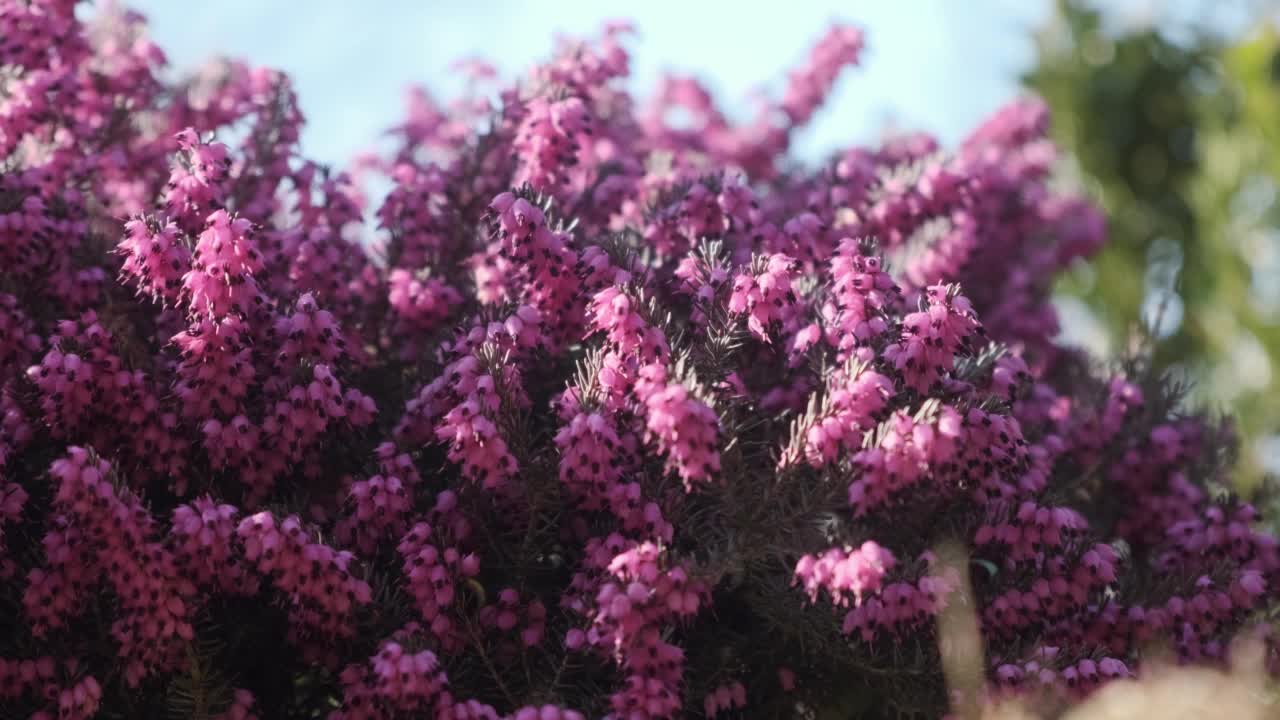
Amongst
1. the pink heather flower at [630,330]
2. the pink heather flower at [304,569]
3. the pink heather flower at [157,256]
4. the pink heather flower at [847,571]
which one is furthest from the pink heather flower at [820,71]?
the pink heather flower at [304,569]

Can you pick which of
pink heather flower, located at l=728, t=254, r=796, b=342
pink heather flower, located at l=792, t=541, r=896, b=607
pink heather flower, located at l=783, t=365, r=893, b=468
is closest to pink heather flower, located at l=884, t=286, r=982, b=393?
pink heather flower, located at l=783, t=365, r=893, b=468

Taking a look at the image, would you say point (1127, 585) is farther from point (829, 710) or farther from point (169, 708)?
point (169, 708)

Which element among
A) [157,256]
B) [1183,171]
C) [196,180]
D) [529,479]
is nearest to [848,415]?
[529,479]

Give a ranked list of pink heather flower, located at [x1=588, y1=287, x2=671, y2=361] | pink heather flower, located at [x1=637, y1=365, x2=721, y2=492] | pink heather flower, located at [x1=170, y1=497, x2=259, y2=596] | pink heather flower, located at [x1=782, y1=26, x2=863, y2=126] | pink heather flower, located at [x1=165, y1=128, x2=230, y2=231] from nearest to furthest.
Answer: pink heather flower, located at [x1=637, y1=365, x2=721, y2=492] < pink heather flower, located at [x1=170, y1=497, x2=259, y2=596] < pink heather flower, located at [x1=588, y1=287, x2=671, y2=361] < pink heather flower, located at [x1=165, y1=128, x2=230, y2=231] < pink heather flower, located at [x1=782, y1=26, x2=863, y2=126]

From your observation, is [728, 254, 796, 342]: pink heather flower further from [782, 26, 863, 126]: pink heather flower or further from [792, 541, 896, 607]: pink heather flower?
[782, 26, 863, 126]: pink heather flower

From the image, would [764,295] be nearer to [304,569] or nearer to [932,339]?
[932,339]

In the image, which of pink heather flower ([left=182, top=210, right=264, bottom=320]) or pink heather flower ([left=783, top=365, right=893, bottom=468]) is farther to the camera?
pink heather flower ([left=182, top=210, right=264, bottom=320])
